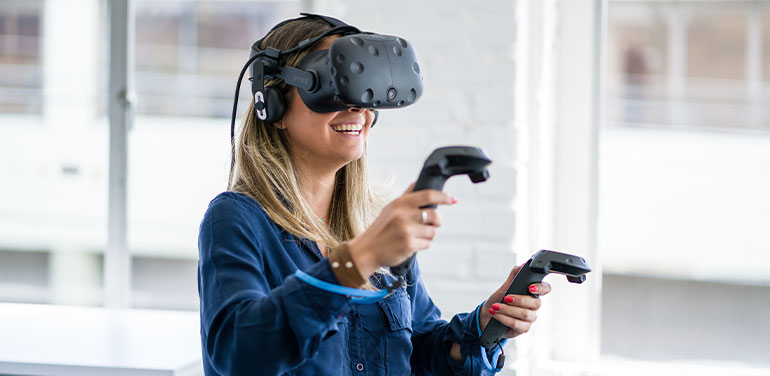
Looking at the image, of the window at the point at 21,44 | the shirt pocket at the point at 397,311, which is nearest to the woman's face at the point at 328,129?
the shirt pocket at the point at 397,311

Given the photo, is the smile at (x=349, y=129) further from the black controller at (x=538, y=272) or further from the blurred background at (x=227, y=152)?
the blurred background at (x=227, y=152)

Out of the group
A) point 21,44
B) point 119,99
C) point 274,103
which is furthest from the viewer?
point 21,44

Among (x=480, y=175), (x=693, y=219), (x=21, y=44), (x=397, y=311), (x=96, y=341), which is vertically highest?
(x=21, y=44)

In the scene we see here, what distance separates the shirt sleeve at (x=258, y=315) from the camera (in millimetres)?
914

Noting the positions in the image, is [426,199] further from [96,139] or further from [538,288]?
[96,139]

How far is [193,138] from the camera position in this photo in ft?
25.2

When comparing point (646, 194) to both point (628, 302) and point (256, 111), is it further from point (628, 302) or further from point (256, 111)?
point (256, 111)

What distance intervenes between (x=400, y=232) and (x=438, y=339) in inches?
20.9

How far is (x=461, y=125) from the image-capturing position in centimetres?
169

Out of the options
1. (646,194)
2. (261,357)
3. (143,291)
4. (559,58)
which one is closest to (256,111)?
(261,357)

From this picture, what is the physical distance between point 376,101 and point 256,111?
9.3 inches

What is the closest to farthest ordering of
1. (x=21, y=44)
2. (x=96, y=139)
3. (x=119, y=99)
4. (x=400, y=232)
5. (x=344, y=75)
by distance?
(x=400, y=232) → (x=344, y=75) → (x=119, y=99) → (x=96, y=139) → (x=21, y=44)

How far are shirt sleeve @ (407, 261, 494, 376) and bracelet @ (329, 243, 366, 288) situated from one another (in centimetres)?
44

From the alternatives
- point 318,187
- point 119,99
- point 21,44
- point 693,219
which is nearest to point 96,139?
point 21,44
